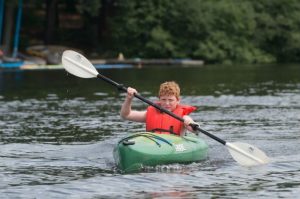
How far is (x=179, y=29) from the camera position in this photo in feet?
148

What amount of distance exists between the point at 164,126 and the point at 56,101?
34.4ft

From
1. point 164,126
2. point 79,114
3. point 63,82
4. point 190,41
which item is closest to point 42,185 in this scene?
point 164,126

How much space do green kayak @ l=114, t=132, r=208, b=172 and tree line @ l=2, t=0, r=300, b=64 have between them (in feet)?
101

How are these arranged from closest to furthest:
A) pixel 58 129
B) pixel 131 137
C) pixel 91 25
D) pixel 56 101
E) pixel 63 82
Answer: pixel 131 137, pixel 58 129, pixel 56 101, pixel 63 82, pixel 91 25

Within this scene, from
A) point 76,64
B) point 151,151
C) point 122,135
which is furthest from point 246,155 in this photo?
point 122,135

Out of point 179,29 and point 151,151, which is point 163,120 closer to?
point 151,151

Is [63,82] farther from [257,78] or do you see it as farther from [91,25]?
[91,25]

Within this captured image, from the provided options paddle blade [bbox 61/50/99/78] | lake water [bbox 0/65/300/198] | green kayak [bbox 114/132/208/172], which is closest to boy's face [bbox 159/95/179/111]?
green kayak [bbox 114/132/208/172]

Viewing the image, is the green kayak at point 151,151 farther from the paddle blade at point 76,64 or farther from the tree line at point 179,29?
the tree line at point 179,29

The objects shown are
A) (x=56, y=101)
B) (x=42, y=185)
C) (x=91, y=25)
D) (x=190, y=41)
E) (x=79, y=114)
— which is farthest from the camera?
(x=91, y=25)

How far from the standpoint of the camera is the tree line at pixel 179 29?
44.6 meters

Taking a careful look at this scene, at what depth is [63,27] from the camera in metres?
48.9

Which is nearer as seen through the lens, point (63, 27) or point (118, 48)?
Result: point (118, 48)

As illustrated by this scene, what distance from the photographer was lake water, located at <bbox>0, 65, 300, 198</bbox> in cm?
1111
